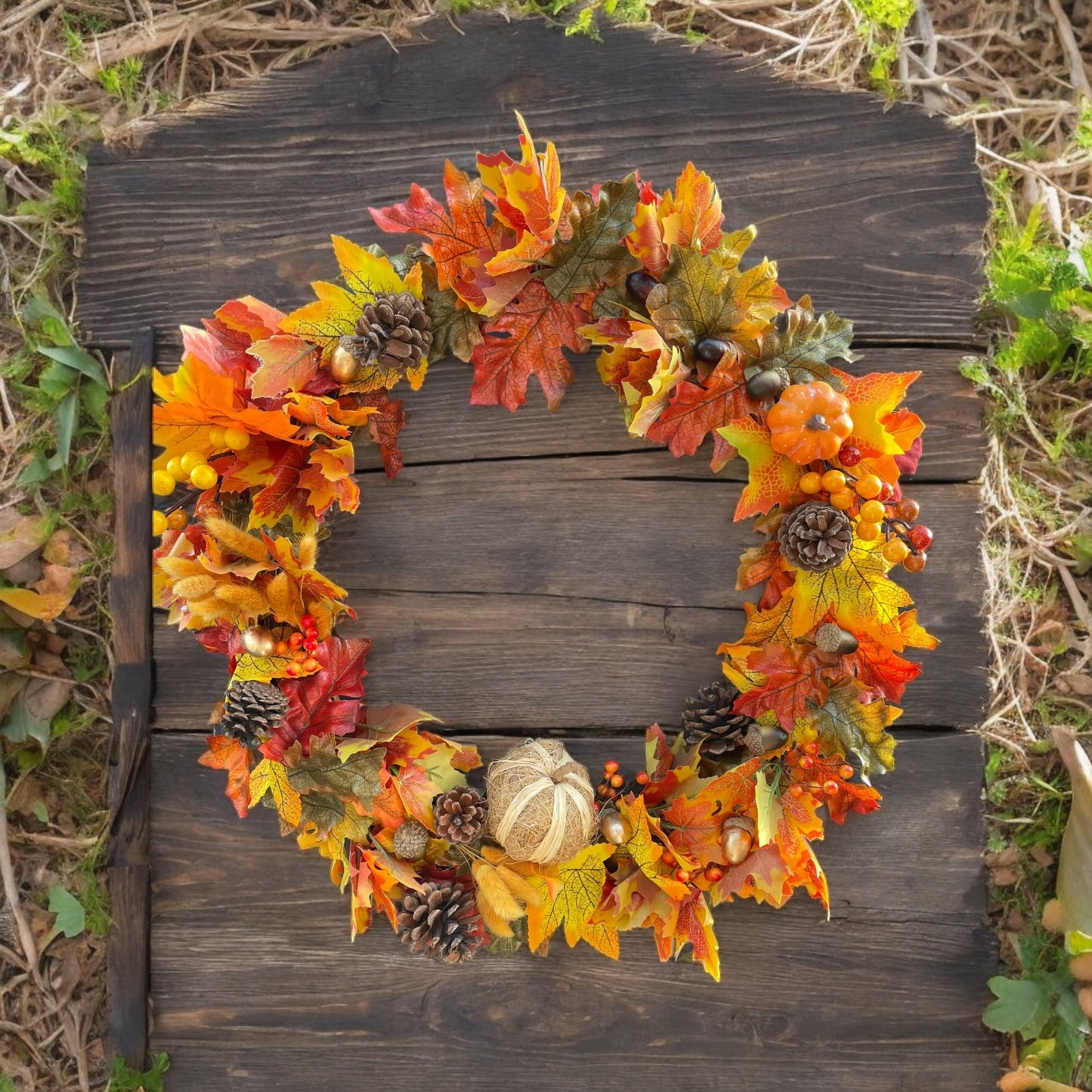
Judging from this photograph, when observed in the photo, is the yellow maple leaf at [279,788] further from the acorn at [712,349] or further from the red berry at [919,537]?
the red berry at [919,537]

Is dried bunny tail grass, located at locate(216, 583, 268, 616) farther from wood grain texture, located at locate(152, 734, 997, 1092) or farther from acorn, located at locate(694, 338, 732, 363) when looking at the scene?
acorn, located at locate(694, 338, 732, 363)

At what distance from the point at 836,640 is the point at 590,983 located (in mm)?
761

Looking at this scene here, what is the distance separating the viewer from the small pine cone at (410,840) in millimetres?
1602

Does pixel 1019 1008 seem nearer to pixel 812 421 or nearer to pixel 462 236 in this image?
pixel 812 421

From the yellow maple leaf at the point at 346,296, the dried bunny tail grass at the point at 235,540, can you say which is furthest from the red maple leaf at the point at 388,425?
the dried bunny tail grass at the point at 235,540

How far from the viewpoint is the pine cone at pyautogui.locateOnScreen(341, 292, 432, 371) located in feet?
5.05

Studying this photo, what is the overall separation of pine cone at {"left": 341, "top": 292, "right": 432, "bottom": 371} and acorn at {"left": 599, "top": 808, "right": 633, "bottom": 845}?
81cm

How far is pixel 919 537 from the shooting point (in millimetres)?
1474

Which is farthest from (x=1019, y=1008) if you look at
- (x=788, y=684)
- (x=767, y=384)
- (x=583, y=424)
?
(x=583, y=424)

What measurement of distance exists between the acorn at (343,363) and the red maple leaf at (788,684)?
31.7 inches

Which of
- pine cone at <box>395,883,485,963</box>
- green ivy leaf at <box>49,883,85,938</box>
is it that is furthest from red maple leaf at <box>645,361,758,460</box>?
green ivy leaf at <box>49,883,85,938</box>

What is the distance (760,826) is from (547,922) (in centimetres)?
38

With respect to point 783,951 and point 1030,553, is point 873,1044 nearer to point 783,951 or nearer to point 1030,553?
point 783,951

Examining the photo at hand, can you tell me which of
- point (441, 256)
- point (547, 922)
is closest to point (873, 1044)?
point (547, 922)
